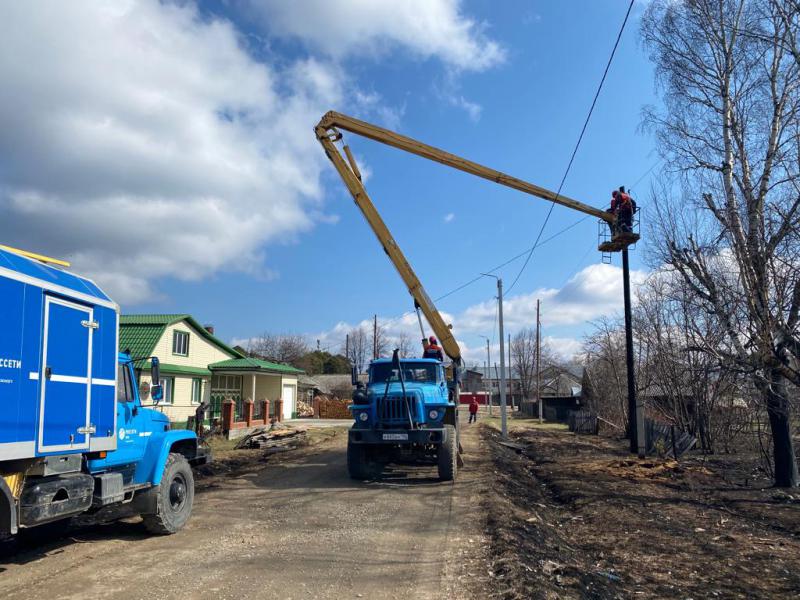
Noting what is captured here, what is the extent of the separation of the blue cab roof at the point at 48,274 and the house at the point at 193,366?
16.7 metres

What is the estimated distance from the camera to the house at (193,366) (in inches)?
1061

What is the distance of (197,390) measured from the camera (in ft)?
100

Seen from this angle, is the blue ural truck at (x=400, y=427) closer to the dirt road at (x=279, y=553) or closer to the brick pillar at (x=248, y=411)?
the dirt road at (x=279, y=553)

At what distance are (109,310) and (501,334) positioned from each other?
21.2 m

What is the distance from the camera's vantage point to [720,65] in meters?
13.2

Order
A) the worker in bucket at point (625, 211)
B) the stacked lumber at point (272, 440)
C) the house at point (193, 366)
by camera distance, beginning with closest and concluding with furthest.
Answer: the worker in bucket at point (625, 211) < the stacked lumber at point (272, 440) < the house at point (193, 366)

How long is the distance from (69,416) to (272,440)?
629 inches

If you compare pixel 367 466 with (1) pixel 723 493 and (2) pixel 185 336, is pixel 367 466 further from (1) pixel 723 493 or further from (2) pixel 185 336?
(2) pixel 185 336

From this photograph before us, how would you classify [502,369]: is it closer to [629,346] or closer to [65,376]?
[629,346]

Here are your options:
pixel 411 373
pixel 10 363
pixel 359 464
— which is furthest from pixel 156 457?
pixel 411 373

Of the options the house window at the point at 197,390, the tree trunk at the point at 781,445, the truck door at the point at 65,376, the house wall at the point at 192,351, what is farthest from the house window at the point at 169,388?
the tree trunk at the point at 781,445

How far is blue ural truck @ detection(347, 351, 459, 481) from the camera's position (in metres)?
12.6

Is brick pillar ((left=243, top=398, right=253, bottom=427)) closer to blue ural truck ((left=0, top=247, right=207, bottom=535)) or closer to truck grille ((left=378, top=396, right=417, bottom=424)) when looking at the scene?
truck grille ((left=378, top=396, right=417, bottom=424))

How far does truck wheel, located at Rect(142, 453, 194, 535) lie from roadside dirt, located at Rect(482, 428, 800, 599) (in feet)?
14.0
